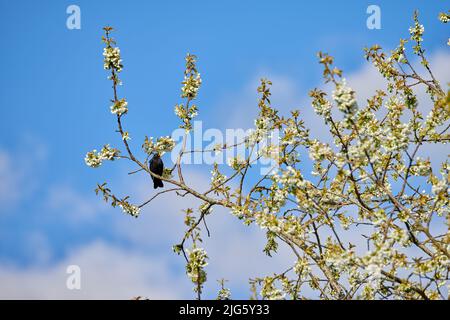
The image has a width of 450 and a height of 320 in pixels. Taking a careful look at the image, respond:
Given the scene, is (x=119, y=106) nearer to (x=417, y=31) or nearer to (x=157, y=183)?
(x=157, y=183)

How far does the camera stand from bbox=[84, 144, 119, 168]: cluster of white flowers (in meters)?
8.77

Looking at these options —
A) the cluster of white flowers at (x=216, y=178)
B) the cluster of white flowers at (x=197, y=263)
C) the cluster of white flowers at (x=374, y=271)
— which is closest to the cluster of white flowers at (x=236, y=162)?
the cluster of white flowers at (x=216, y=178)

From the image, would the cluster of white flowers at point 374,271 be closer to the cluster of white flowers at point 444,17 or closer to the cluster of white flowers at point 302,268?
the cluster of white flowers at point 302,268

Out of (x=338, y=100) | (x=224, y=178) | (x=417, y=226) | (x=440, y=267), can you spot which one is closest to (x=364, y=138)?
(x=338, y=100)

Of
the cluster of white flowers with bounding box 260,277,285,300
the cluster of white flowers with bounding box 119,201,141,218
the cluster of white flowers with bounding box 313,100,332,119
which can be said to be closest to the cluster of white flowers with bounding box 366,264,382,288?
the cluster of white flowers with bounding box 260,277,285,300

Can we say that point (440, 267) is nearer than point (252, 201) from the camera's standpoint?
Yes

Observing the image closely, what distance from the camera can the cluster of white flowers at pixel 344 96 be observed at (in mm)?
6262

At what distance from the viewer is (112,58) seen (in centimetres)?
850

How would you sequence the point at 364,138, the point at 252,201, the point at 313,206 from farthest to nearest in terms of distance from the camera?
the point at 252,201, the point at 313,206, the point at 364,138

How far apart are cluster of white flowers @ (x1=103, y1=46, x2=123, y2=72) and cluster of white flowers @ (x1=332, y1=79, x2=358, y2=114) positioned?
3.43m

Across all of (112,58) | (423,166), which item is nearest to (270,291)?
(423,166)

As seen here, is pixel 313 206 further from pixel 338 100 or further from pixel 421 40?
pixel 421 40
